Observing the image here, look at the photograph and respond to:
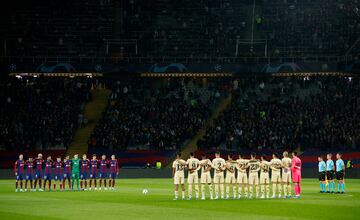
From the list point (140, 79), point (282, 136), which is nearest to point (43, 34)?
point (140, 79)

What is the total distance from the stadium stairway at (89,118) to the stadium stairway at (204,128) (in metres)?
9.04

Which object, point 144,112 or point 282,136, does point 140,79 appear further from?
point 282,136

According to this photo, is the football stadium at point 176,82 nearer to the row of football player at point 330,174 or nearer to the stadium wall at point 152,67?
the stadium wall at point 152,67

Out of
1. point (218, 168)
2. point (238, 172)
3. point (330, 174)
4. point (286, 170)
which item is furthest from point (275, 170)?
point (330, 174)

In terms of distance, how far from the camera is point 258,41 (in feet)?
262

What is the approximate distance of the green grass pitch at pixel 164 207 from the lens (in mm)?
32375

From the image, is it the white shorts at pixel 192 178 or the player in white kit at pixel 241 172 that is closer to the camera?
the white shorts at pixel 192 178

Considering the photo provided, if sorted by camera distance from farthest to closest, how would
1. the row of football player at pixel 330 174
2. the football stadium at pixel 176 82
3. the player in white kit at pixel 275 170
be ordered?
the football stadium at pixel 176 82 < the row of football player at pixel 330 174 < the player in white kit at pixel 275 170

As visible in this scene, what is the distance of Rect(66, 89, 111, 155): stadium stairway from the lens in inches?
2908

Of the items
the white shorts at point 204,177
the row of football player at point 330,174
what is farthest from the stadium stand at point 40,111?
the white shorts at point 204,177

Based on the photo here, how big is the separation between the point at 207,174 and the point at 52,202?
317 inches

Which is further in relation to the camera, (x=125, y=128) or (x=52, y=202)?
(x=125, y=128)

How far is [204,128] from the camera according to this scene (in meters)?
75.7

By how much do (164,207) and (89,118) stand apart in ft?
137
